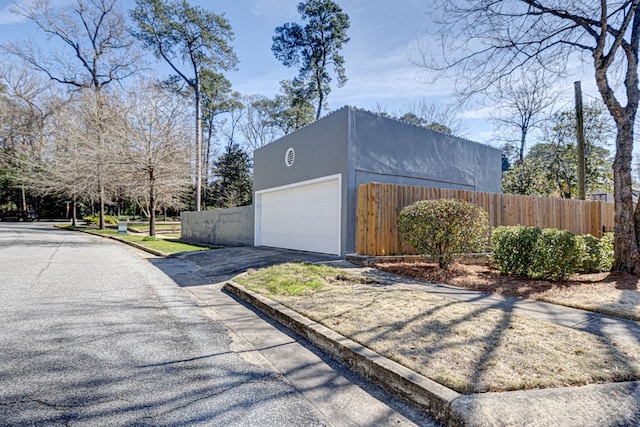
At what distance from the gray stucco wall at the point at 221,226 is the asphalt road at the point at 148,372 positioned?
345 inches

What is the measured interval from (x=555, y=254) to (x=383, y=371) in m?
4.89

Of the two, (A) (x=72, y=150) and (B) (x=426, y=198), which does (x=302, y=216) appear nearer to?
(B) (x=426, y=198)

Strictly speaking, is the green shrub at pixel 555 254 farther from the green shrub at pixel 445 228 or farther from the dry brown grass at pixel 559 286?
the green shrub at pixel 445 228

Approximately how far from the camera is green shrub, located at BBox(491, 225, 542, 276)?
6.14 meters

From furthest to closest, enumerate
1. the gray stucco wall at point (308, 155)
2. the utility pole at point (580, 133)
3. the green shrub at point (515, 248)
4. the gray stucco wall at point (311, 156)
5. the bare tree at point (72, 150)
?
1. the bare tree at point (72, 150)
2. the utility pole at point (580, 133)
3. the gray stucco wall at point (308, 155)
4. the gray stucco wall at point (311, 156)
5. the green shrub at point (515, 248)

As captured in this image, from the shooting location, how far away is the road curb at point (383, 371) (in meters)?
2.19

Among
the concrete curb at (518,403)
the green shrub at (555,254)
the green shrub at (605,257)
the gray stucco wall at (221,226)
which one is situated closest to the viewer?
the concrete curb at (518,403)

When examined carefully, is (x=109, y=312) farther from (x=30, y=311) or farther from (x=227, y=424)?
(x=227, y=424)

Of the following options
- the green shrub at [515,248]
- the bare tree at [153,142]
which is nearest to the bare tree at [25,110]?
the bare tree at [153,142]

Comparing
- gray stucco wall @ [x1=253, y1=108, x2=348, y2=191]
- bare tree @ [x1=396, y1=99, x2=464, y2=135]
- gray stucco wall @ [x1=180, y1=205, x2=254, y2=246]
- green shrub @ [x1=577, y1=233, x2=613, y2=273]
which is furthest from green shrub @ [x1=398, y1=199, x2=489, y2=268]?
bare tree @ [x1=396, y1=99, x2=464, y2=135]

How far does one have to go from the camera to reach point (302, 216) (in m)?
11.0

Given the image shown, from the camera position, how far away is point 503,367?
2.57 meters

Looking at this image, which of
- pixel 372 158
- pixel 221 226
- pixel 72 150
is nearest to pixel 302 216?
pixel 372 158

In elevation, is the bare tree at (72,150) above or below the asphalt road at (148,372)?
above
